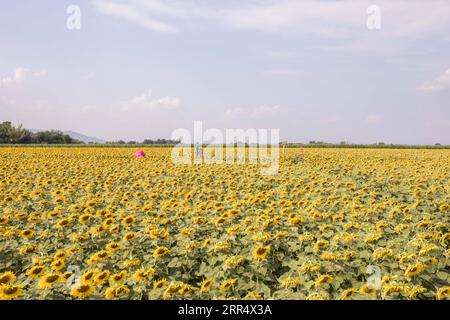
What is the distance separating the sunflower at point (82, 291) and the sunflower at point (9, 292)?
22.0 inches

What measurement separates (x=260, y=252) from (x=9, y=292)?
2697 mm

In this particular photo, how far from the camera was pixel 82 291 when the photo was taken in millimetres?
3699

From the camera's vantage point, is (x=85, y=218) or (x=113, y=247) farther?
(x=85, y=218)

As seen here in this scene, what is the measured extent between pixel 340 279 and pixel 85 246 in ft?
11.6

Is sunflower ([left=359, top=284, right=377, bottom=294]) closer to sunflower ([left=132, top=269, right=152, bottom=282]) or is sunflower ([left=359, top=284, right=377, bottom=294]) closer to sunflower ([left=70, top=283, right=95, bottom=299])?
sunflower ([left=132, top=269, right=152, bottom=282])

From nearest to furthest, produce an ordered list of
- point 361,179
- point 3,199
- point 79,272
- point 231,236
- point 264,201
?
point 79,272 → point 231,236 → point 264,201 → point 3,199 → point 361,179

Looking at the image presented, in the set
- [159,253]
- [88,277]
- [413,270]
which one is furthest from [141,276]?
[413,270]

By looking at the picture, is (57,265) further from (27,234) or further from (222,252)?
(222,252)

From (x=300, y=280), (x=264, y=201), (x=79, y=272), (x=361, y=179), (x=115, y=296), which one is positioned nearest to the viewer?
(x=115, y=296)

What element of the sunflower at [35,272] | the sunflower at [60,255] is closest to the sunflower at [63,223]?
the sunflower at [60,255]
